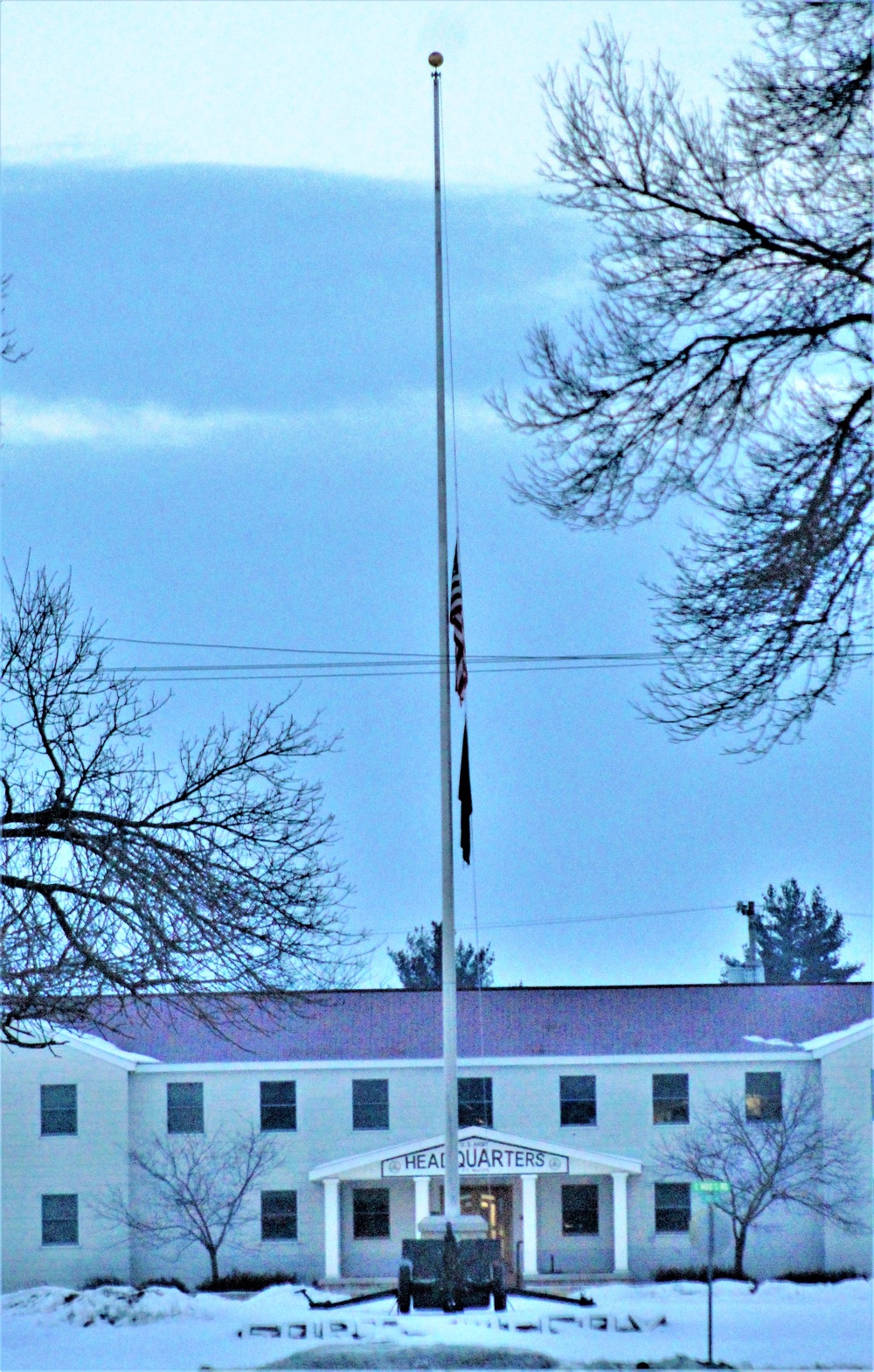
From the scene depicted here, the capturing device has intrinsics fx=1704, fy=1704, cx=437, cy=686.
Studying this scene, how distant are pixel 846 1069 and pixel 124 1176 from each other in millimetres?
12555

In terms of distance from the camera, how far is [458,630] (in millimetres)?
14617

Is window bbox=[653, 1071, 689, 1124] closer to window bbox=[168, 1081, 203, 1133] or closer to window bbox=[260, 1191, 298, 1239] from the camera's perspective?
window bbox=[260, 1191, 298, 1239]

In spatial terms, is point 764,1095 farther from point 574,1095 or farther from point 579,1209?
point 579,1209

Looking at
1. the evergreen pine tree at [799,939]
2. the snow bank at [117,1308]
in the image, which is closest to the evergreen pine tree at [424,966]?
the evergreen pine tree at [799,939]

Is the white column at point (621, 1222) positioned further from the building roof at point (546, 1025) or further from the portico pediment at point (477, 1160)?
the building roof at point (546, 1025)

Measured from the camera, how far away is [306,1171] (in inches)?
1180

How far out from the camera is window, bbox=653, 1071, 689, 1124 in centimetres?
3045

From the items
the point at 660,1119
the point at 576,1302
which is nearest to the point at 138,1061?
the point at 660,1119

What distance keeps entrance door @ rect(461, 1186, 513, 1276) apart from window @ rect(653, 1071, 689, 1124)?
316 cm

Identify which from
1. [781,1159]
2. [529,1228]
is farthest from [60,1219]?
[781,1159]

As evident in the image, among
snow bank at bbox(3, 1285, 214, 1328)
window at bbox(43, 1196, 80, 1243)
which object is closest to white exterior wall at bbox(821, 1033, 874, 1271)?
window at bbox(43, 1196, 80, 1243)

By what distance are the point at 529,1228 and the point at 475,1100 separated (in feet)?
8.04

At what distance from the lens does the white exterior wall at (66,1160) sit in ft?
92.8

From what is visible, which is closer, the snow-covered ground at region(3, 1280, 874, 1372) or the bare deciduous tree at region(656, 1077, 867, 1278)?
the snow-covered ground at region(3, 1280, 874, 1372)
